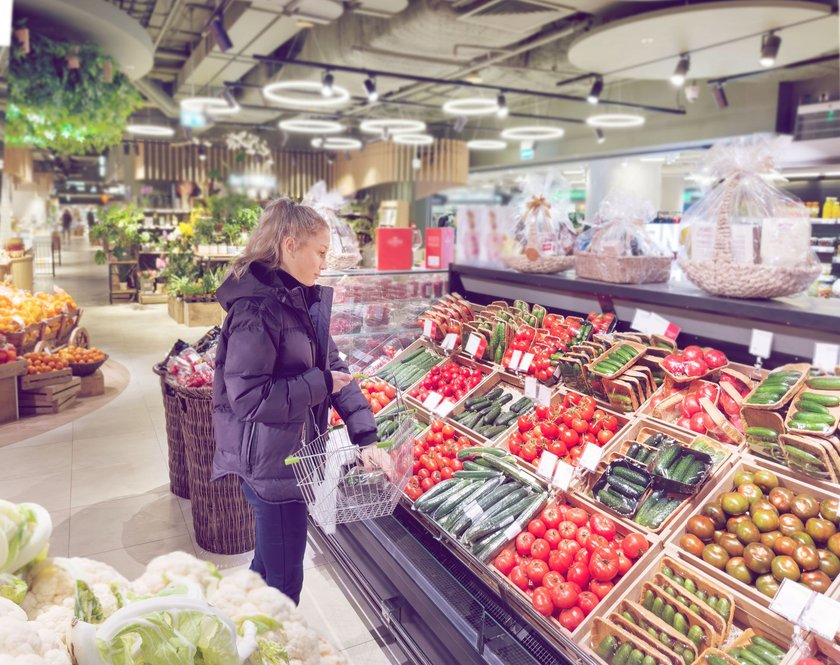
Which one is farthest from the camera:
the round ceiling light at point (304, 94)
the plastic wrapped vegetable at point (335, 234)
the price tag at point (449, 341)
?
the round ceiling light at point (304, 94)

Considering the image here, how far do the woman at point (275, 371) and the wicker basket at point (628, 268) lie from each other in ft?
4.71

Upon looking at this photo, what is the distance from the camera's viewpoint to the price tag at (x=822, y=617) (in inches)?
66.4

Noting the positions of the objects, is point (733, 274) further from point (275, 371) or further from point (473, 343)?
point (275, 371)

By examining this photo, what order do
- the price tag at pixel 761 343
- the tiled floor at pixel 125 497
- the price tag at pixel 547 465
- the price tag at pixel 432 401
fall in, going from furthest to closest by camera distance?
the price tag at pixel 432 401 < the tiled floor at pixel 125 497 < the price tag at pixel 547 465 < the price tag at pixel 761 343

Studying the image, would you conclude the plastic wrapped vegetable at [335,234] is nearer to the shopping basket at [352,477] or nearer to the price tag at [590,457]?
the shopping basket at [352,477]

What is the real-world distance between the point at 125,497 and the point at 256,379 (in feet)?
8.65

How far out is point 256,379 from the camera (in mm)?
2092

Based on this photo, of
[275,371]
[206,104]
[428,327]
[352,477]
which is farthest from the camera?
[206,104]

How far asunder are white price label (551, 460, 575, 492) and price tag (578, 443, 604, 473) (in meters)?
0.05

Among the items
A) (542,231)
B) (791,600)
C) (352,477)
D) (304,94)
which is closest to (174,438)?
(352,477)

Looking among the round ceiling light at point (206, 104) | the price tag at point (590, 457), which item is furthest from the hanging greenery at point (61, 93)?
the price tag at point (590, 457)

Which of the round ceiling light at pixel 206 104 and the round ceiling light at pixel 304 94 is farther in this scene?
the round ceiling light at pixel 206 104

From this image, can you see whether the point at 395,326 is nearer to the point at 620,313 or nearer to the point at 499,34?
the point at 620,313

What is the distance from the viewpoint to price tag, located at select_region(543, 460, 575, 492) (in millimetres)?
2561
